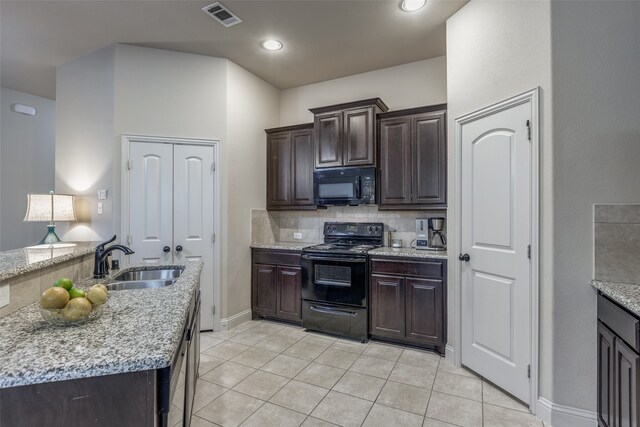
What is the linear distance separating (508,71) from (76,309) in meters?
2.81

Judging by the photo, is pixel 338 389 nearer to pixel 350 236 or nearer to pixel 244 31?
pixel 350 236

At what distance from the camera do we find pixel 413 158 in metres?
3.36

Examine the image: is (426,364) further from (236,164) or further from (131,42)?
(131,42)

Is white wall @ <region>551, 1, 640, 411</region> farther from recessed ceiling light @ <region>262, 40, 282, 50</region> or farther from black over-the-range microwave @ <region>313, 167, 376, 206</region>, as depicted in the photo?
recessed ceiling light @ <region>262, 40, 282, 50</region>

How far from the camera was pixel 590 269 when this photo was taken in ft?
6.28

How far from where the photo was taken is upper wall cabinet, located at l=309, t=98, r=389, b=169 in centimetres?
353

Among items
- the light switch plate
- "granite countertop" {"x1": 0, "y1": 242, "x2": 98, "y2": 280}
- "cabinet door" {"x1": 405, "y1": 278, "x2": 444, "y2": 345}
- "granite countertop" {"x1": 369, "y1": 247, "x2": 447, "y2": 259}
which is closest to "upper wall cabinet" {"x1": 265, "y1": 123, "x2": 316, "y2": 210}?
"granite countertop" {"x1": 369, "y1": 247, "x2": 447, "y2": 259}

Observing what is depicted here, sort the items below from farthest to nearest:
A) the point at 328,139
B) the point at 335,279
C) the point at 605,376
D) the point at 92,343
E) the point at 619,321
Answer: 1. the point at 328,139
2. the point at 335,279
3. the point at 605,376
4. the point at 619,321
5. the point at 92,343

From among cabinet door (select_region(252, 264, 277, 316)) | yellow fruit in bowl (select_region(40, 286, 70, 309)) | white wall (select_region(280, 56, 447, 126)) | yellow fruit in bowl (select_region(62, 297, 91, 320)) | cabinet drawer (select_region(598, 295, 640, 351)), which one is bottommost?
cabinet door (select_region(252, 264, 277, 316))

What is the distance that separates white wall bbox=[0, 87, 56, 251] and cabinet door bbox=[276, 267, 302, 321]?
3.82 m

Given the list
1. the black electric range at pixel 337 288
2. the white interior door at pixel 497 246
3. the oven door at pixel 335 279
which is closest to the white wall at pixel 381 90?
the white interior door at pixel 497 246

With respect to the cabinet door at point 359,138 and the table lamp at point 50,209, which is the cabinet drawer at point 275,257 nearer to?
the cabinet door at point 359,138

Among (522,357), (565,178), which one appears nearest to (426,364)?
(522,357)

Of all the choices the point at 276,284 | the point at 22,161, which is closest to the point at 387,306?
the point at 276,284
